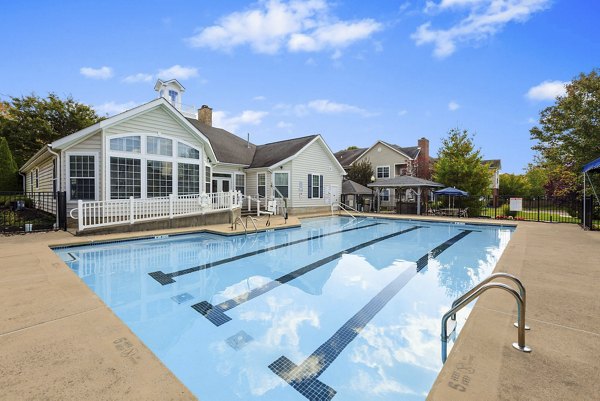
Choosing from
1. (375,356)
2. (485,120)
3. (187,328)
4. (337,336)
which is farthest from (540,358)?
(485,120)

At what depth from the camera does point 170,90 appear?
827 inches

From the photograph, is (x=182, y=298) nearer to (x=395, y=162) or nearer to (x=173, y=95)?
(x=173, y=95)

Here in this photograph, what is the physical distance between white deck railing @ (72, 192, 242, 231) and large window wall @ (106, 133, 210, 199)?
84cm

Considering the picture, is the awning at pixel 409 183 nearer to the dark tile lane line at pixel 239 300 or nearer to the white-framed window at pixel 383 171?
the white-framed window at pixel 383 171

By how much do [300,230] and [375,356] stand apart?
10.5 metres

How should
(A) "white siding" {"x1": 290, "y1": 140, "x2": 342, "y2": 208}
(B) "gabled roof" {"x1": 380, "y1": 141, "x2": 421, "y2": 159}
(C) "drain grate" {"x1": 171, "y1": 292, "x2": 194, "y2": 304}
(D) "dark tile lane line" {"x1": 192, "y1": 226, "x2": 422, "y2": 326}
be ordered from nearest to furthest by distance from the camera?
(D) "dark tile lane line" {"x1": 192, "y1": 226, "x2": 422, "y2": 326} < (C) "drain grate" {"x1": 171, "y1": 292, "x2": 194, "y2": 304} < (A) "white siding" {"x1": 290, "y1": 140, "x2": 342, "y2": 208} < (B) "gabled roof" {"x1": 380, "y1": 141, "x2": 421, "y2": 159}

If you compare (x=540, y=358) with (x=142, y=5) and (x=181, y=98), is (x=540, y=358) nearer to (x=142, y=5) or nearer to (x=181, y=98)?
(x=142, y=5)

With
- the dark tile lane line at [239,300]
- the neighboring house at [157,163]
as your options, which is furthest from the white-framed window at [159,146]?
the dark tile lane line at [239,300]

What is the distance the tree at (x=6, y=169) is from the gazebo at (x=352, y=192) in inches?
1040

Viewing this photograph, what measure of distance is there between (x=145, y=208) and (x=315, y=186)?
13.1 metres

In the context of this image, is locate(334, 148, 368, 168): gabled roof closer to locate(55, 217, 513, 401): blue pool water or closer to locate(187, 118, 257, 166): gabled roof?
locate(187, 118, 257, 166): gabled roof

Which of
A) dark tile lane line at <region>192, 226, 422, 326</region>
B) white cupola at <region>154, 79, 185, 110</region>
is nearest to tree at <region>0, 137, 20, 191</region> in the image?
white cupola at <region>154, 79, 185, 110</region>

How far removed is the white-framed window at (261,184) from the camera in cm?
2008

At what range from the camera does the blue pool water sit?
9.90ft
